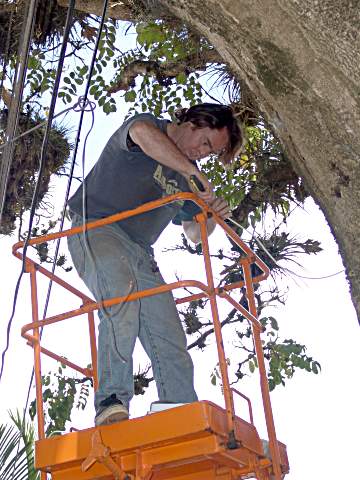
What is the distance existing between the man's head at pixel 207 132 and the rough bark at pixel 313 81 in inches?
66.3

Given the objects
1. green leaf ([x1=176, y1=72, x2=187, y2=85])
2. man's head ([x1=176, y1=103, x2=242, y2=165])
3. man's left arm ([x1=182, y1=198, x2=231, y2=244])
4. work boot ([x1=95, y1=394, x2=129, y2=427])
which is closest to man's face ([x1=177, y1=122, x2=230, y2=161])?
man's head ([x1=176, y1=103, x2=242, y2=165])

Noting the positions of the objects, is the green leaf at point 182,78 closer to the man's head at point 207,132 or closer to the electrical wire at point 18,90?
the man's head at point 207,132

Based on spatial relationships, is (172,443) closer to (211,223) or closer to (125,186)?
(125,186)

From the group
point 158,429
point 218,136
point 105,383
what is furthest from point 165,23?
point 158,429

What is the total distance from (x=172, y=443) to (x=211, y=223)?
1.59m

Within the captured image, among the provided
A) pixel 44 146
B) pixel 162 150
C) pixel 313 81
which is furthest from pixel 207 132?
pixel 313 81

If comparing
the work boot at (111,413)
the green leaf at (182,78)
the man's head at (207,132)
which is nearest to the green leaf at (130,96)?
the green leaf at (182,78)

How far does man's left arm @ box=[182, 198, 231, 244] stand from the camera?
4070 mm

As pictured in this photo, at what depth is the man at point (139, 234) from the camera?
390cm

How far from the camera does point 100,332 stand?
3973 mm

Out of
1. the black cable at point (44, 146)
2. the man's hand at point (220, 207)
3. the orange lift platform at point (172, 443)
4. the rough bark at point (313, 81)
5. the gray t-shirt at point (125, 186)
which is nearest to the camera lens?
the rough bark at point (313, 81)

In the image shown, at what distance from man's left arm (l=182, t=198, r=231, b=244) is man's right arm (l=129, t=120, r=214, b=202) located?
104mm

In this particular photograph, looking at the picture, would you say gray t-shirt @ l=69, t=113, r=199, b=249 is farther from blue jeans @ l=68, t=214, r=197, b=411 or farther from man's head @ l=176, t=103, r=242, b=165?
man's head @ l=176, t=103, r=242, b=165

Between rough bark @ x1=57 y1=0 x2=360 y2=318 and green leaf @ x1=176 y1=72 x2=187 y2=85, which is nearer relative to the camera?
rough bark @ x1=57 y1=0 x2=360 y2=318
